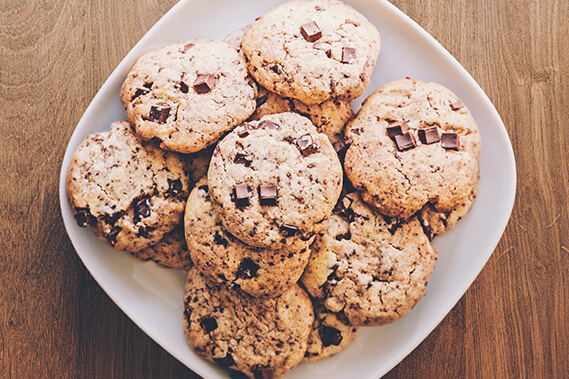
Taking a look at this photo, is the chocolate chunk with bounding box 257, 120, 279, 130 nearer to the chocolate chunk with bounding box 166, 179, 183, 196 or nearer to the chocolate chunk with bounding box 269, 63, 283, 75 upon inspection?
the chocolate chunk with bounding box 269, 63, 283, 75

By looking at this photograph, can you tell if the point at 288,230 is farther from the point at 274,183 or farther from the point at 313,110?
the point at 313,110

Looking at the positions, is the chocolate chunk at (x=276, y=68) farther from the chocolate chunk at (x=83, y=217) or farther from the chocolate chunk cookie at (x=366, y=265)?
the chocolate chunk at (x=83, y=217)

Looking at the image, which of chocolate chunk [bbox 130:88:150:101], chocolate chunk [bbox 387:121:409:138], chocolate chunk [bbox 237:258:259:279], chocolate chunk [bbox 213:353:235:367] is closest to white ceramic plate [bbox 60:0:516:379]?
chocolate chunk [bbox 213:353:235:367]

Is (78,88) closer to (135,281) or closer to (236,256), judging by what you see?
(135,281)

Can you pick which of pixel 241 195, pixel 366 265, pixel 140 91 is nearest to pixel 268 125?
pixel 241 195

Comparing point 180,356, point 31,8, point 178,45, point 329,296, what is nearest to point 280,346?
point 329,296
